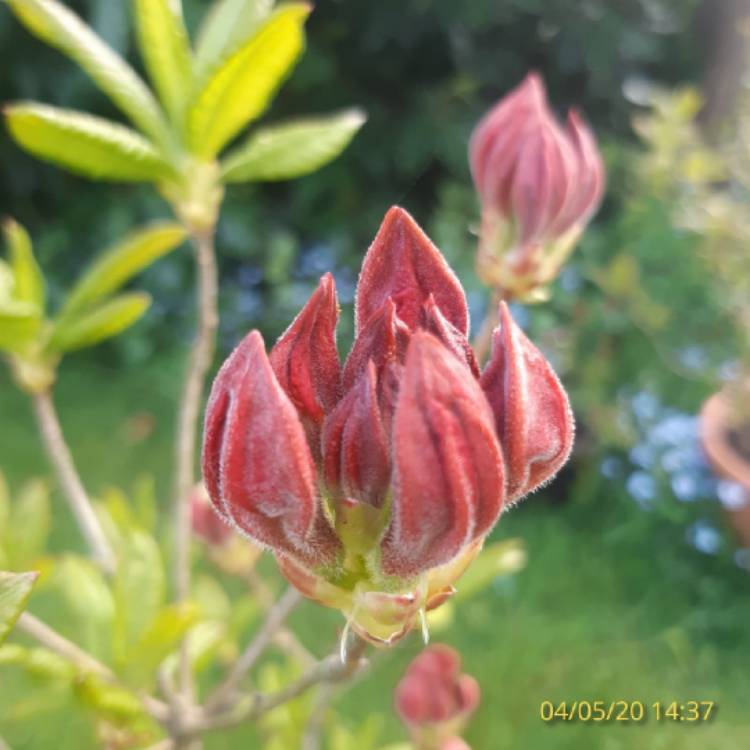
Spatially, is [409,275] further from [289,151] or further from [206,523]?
[206,523]

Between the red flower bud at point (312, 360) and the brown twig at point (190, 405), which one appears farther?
the brown twig at point (190, 405)

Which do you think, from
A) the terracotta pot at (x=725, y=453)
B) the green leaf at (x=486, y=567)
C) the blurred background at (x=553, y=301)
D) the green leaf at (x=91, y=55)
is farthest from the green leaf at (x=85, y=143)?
the terracotta pot at (x=725, y=453)

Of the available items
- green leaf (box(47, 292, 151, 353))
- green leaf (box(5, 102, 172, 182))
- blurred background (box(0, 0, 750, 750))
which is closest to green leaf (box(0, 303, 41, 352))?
green leaf (box(47, 292, 151, 353))

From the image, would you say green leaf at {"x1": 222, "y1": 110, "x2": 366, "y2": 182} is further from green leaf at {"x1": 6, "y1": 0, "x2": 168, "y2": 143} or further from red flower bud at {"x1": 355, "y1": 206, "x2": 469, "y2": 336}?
red flower bud at {"x1": 355, "y1": 206, "x2": 469, "y2": 336}

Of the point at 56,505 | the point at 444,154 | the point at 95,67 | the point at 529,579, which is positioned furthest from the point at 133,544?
the point at 444,154

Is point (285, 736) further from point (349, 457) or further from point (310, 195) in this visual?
point (310, 195)

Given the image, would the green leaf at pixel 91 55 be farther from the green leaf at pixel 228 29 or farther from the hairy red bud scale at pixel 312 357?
the hairy red bud scale at pixel 312 357
